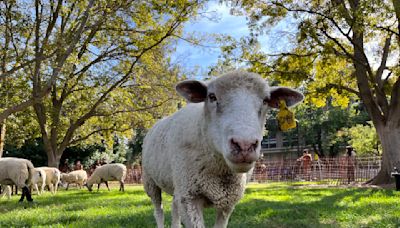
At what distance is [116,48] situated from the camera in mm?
19500

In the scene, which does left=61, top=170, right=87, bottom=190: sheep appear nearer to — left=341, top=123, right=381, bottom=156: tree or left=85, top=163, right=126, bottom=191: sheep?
left=85, top=163, right=126, bottom=191: sheep

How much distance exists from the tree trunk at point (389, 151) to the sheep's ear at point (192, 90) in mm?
14741

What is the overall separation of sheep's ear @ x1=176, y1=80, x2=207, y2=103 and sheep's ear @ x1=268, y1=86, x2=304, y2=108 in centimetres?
63

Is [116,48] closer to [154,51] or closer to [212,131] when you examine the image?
[154,51]

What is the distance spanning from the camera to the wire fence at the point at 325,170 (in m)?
21.6

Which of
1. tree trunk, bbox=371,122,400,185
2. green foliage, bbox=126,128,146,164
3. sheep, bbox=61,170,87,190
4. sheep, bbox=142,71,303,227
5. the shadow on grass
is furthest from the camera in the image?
green foliage, bbox=126,128,146,164

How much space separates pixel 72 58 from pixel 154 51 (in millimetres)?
6780

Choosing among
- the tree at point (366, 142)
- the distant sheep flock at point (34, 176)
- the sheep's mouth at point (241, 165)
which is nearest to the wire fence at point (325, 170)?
the distant sheep flock at point (34, 176)

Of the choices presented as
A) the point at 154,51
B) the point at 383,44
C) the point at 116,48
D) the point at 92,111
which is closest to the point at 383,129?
the point at 383,44

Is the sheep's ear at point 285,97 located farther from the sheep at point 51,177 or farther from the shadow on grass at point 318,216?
the sheep at point 51,177

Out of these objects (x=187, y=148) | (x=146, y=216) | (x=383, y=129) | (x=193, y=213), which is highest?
(x=383, y=129)

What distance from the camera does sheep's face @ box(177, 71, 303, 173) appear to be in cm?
292

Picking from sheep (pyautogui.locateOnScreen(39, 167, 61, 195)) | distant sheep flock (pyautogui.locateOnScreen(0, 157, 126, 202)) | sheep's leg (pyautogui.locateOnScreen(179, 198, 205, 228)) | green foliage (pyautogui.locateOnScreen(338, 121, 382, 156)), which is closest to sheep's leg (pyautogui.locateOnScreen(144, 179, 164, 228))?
sheep's leg (pyautogui.locateOnScreen(179, 198, 205, 228))

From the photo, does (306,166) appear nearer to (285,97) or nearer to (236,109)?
(285,97)
